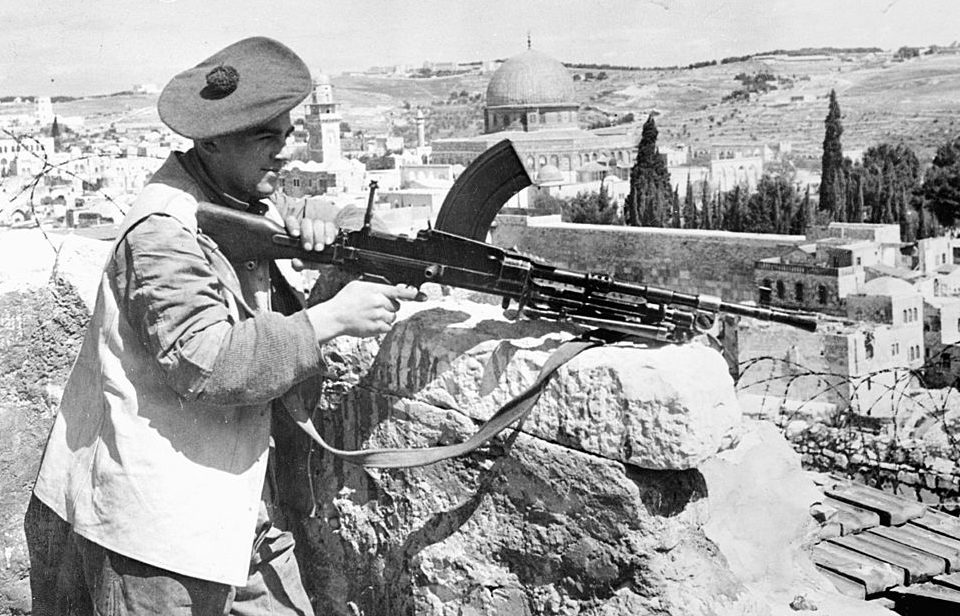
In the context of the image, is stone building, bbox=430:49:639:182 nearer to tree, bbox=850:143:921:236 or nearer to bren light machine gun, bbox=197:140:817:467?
tree, bbox=850:143:921:236

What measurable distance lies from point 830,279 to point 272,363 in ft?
88.3

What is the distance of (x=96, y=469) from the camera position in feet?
7.47

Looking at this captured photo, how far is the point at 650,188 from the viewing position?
37500 mm

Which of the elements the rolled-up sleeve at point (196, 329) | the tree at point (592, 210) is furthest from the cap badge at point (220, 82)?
the tree at point (592, 210)

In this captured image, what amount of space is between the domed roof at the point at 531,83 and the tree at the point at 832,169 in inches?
911

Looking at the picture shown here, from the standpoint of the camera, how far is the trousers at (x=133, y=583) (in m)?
2.25

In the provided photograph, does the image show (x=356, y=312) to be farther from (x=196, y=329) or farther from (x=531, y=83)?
(x=531, y=83)

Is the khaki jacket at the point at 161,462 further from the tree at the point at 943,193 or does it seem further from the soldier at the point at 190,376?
the tree at the point at 943,193

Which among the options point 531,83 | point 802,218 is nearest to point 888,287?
point 802,218

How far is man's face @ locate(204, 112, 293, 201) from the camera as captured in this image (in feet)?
7.90

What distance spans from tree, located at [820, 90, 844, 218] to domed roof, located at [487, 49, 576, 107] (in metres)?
23.1

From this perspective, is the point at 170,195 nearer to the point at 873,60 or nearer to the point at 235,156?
the point at 235,156

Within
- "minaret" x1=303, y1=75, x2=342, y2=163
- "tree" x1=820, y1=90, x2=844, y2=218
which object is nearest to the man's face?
"tree" x1=820, y1=90, x2=844, y2=218

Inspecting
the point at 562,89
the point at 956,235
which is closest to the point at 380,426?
the point at 956,235
